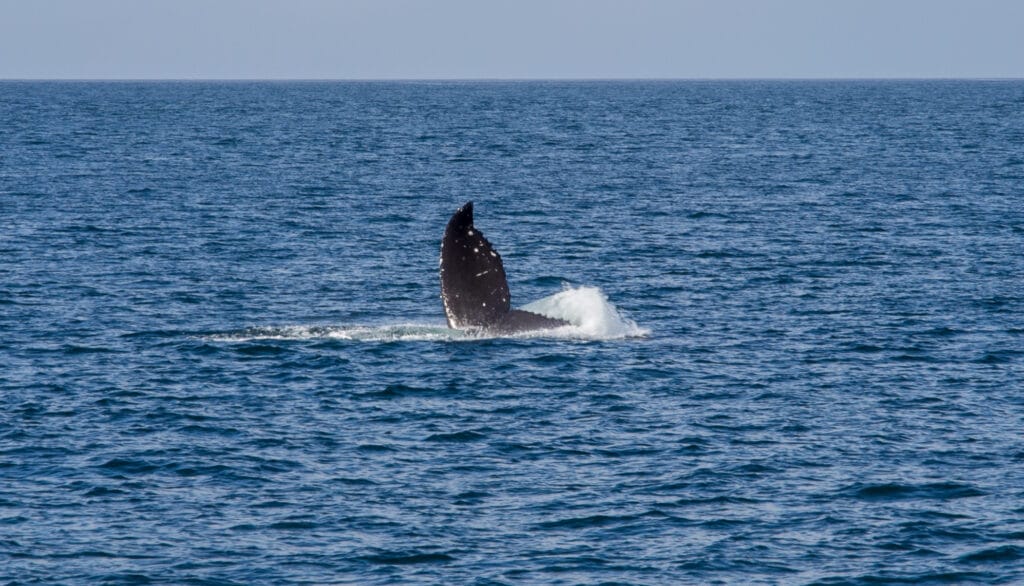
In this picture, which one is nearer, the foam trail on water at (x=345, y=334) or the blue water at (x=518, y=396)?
the blue water at (x=518, y=396)

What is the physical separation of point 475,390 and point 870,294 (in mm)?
16878

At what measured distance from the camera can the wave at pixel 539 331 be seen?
36625mm

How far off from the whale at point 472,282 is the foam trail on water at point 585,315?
192 cm

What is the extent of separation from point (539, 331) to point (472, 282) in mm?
4496

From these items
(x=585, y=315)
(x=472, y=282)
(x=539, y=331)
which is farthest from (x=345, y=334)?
(x=585, y=315)

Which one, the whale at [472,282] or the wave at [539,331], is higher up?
the whale at [472,282]

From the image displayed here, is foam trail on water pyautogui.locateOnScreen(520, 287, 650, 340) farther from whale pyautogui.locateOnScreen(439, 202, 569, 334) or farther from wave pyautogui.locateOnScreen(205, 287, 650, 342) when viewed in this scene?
whale pyautogui.locateOnScreen(439, 202, 569, 334)

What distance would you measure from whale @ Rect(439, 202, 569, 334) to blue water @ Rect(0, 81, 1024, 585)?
0.85 metres

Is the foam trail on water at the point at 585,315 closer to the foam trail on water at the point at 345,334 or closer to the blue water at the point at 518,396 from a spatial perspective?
the blue water at the point at 518,396

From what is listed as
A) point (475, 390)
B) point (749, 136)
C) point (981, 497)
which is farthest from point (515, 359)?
point (749, 136)

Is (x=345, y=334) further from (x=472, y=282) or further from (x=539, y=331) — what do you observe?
(x=472, y=282)

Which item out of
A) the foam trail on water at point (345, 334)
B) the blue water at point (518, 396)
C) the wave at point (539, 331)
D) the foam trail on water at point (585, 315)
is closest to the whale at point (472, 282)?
the blue water at point (518, 396)

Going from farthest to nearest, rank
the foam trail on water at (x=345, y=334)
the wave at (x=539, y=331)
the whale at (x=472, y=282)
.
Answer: the wave at (x=539, y=331), the foam trail on water at (x=345, y=334), the whale at (x=472, y=282)

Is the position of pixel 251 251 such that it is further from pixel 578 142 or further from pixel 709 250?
pixel 578 142
